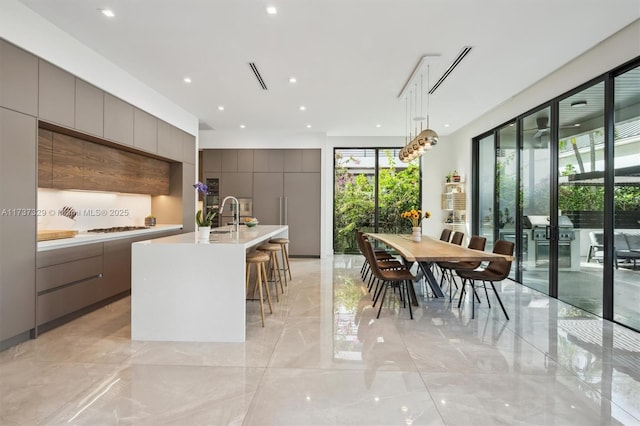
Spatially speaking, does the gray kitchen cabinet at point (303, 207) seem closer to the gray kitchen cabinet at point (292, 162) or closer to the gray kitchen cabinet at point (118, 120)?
the gray kitchen cabinet at point (292, 162)

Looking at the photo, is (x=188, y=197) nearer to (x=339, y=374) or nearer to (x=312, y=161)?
(x=312, y=161)

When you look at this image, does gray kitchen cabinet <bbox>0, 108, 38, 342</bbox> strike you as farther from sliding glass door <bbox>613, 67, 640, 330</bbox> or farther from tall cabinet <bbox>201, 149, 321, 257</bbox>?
sliding glass door <bbox>613, 67, 640, 330</bbox>

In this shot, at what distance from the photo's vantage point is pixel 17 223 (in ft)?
9.05

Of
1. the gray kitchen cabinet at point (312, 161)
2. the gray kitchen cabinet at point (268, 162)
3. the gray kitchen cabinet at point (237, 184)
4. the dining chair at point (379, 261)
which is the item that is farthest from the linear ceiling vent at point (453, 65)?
the gray kitchen cabinet at point (237, 184)

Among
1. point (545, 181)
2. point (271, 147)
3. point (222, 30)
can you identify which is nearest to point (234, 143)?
point (271, 147)

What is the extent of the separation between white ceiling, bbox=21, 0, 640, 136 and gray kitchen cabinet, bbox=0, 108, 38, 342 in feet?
3.82

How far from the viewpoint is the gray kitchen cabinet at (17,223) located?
104 inches

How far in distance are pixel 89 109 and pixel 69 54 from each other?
0.55m

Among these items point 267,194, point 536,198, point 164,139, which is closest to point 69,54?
point 164,139

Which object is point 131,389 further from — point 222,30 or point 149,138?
point 149,138

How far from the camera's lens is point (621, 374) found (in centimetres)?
230

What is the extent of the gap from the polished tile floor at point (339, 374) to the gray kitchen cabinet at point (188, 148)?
313cm

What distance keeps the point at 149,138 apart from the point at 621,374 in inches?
226

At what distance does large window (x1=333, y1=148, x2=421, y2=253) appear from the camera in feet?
26.5
